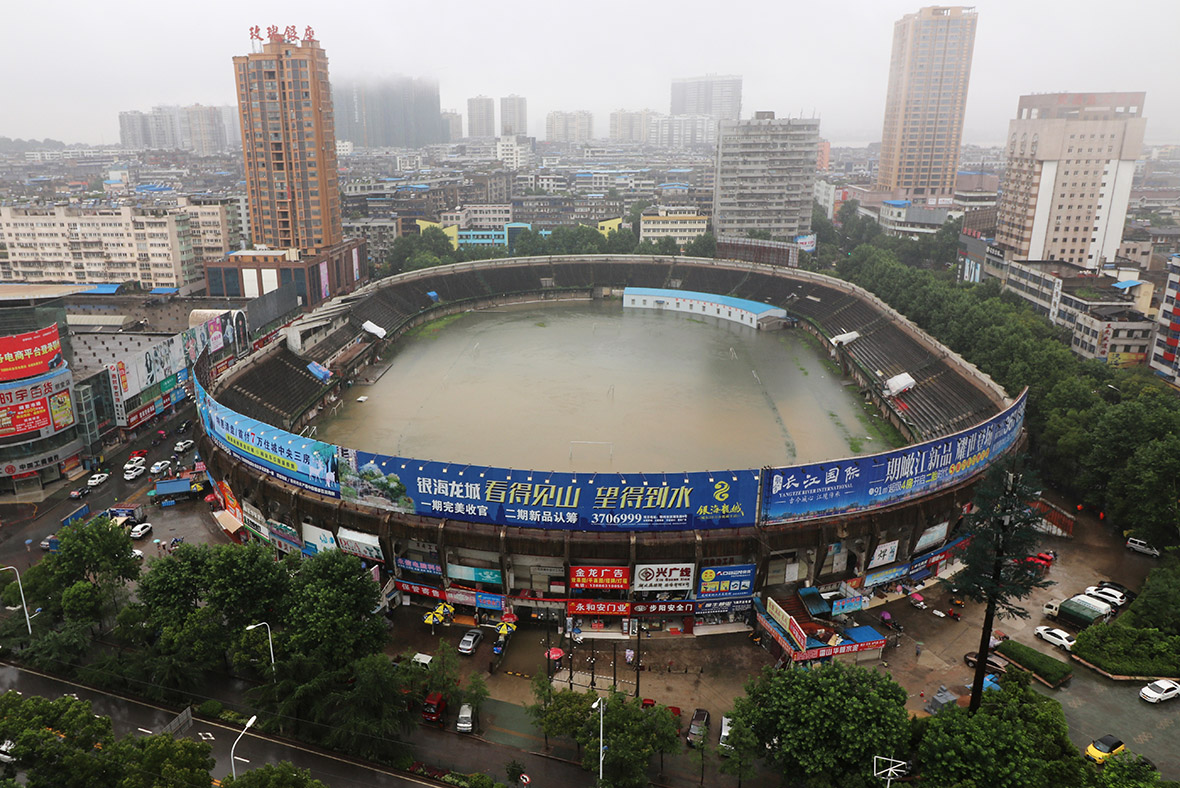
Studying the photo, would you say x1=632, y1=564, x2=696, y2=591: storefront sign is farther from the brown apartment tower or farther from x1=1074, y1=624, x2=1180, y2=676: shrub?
the brown apartment tower

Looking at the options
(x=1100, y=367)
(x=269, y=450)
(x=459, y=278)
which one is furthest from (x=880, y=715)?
(x=459, y=278)

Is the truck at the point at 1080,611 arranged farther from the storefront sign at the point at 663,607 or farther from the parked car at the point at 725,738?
the parked car at the point at 725,738

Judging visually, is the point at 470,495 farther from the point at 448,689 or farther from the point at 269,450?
the point at 269,450

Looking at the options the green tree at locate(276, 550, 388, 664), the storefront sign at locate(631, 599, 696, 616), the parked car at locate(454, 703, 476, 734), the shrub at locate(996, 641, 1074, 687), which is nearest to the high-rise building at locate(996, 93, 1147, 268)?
the shrub at locate(996, 641, 1074, 687)

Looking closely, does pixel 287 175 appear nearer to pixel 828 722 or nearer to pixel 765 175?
pixel 765 175

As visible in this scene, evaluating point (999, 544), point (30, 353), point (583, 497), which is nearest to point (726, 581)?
point (583, 497)

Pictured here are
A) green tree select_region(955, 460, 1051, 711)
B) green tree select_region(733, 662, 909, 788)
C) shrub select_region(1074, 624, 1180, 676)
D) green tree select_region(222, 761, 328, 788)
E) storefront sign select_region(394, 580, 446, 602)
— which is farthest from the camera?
storefront sign select_region(394, 580, 446, 602)
